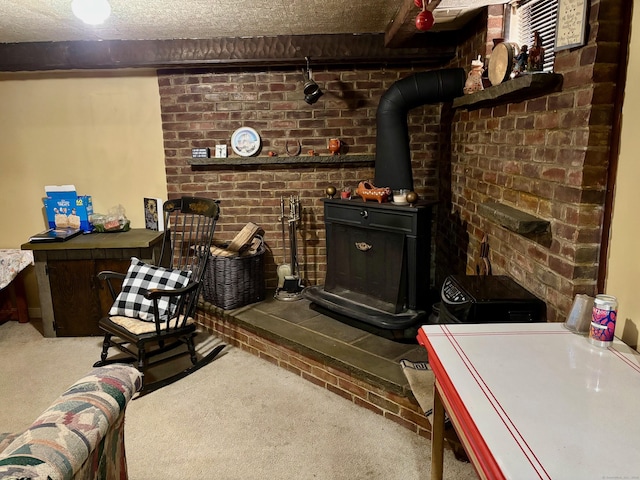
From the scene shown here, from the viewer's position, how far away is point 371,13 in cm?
292

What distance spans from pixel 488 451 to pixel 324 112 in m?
3.09

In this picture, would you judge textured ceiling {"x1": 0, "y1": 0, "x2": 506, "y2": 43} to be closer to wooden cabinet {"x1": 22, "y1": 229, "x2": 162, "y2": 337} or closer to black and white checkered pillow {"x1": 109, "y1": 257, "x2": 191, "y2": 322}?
wooden cabinet {"x1": 22, "y1": 229, "x2": 162, "y2": 337}

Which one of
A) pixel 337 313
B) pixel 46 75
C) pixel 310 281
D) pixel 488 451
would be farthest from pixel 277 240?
pixel 488 451

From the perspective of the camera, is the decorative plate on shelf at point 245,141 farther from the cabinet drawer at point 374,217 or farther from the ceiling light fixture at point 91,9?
the ceiling light fixture at point 91,9

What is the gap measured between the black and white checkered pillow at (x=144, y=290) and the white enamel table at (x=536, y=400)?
1.88 meters

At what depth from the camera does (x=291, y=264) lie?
3865 mm

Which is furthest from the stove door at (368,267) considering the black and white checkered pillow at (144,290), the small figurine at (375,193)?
the black and white checkered pillow at (144,290)

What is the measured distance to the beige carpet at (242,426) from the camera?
220 cm

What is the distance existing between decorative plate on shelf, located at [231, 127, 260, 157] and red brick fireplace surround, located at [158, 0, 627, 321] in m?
0.06

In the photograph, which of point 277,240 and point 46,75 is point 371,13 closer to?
point 277,240

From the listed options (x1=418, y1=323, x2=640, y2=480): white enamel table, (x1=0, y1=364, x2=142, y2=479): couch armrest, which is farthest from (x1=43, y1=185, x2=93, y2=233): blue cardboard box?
(x1=418, y1=323, x2=640, y2=480): white enamel table

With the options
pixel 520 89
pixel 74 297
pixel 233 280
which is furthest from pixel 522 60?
pixel 74 297

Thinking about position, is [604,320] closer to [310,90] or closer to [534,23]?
[534,23]

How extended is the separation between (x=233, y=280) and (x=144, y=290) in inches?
25.8
